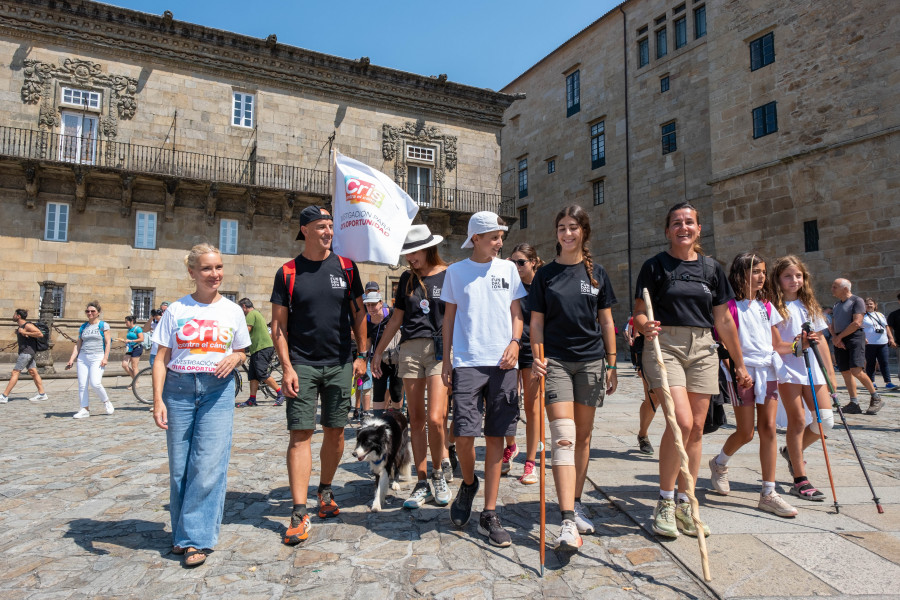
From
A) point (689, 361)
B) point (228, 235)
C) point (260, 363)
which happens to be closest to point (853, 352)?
point (689, 361)

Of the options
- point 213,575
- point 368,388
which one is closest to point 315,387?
point 213,575

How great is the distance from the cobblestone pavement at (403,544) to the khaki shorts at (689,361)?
934 millimetres

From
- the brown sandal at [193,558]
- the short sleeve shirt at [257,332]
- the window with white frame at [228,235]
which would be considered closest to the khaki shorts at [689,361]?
the brown sandal at [193,558]

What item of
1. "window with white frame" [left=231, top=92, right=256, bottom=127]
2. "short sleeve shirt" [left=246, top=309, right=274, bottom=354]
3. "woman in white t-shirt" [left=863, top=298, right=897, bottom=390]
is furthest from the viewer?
"window with white frame" [left=231, top=92, right=256, bottom=127]

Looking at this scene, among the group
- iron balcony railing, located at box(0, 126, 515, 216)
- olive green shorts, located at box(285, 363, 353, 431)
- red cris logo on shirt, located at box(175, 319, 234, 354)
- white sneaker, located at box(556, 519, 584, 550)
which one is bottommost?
white sneaker, located at box(556, 519, 584, 550)

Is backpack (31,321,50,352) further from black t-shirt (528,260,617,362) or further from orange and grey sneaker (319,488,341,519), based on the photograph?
black t-shirt (528,260,617,362)

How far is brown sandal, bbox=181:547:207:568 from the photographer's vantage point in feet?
9.84

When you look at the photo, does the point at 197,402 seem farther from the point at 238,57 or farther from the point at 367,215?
the point at 238,57

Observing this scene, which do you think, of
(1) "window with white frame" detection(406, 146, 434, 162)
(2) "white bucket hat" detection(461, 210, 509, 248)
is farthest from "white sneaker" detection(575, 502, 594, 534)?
(1) "window with white frame" detection(406, 146, 434, 162)

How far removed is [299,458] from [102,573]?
119 cm

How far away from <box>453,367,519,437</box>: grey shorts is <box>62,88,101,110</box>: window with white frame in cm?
2140

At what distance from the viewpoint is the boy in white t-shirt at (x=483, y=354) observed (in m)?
3.50

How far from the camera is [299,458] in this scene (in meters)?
3.61

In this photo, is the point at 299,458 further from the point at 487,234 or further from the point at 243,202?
the point at 243,202
